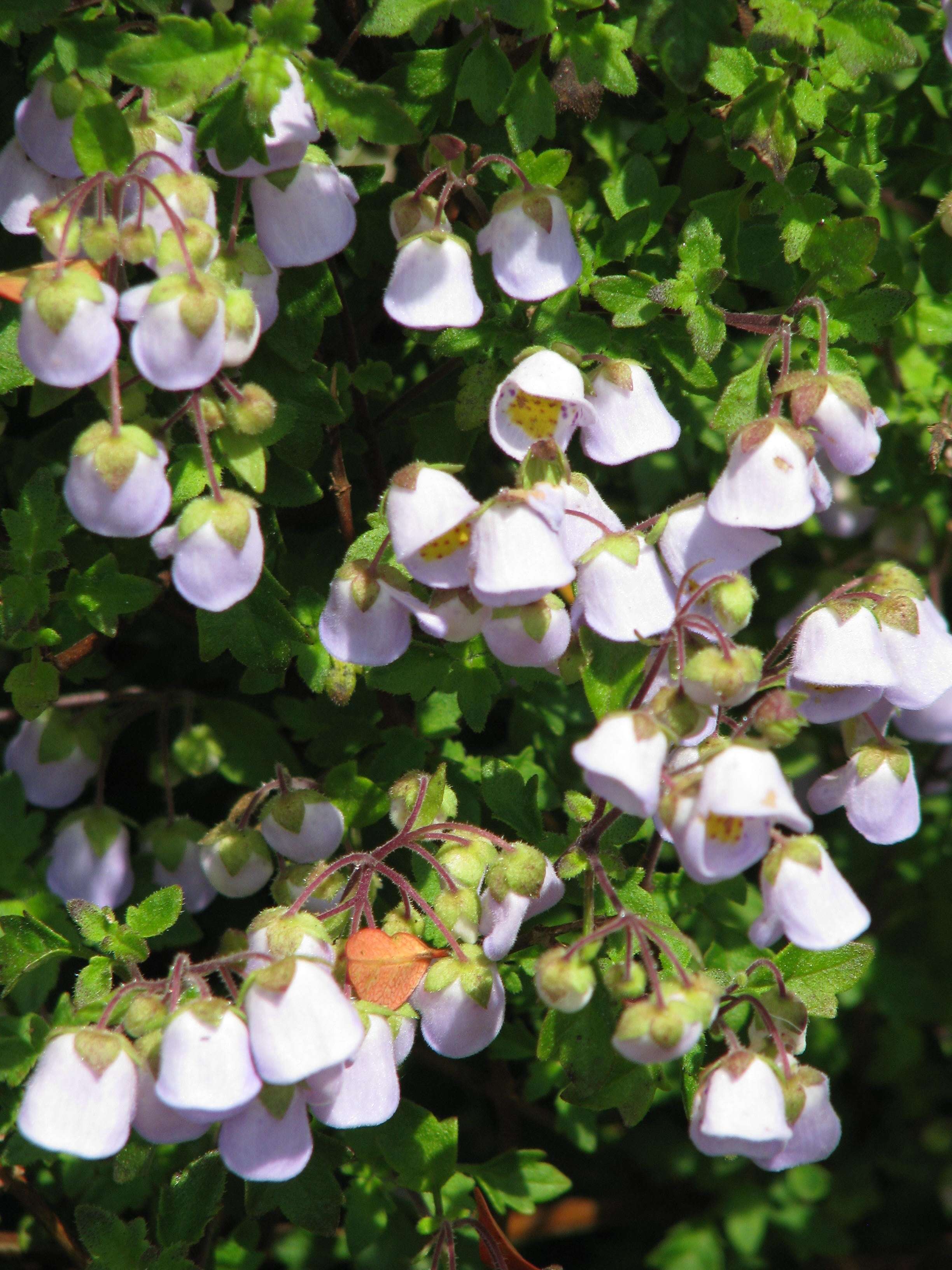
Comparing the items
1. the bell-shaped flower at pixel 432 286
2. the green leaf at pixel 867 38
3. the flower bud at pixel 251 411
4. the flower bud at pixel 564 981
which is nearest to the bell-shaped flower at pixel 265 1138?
the flower bud at pixel 564 981

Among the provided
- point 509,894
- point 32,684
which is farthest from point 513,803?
point 32,684

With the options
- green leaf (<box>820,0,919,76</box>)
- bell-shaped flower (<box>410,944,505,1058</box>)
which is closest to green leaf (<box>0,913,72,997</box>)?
bell-shaped flower (<box>410,944,505,1058</box>)

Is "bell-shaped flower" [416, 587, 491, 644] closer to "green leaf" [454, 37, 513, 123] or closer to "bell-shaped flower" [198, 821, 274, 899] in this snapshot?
"bell-shaped flower" [198, 821, 274, 899]

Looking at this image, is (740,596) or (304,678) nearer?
(740,596)

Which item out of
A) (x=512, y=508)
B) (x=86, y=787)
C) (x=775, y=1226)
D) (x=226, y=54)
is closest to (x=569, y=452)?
(x=512, y=508)

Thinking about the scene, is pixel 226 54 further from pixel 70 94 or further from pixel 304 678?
pixel 304 678

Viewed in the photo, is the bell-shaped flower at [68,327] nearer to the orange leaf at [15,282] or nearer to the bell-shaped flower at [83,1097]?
the orange leaf at [15,282]
